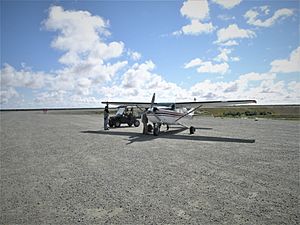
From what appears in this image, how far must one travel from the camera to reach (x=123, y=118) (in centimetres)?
2366

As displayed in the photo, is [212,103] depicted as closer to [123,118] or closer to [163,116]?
[163,116]

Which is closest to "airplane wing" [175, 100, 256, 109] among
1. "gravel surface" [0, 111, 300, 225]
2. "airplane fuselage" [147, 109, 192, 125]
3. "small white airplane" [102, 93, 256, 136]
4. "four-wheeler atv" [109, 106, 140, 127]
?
"small white airplane" [102, 93, 256, 136]

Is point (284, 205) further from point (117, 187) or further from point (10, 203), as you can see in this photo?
point (10, 203)

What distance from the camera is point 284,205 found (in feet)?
14.9

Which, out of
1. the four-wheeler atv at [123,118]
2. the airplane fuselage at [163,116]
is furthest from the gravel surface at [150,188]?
the four-wheeler atv at [123,118]

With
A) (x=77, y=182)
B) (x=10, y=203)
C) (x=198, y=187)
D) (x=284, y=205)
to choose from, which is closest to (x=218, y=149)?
(x=198, y=187)

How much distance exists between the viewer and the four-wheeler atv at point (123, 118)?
75.7ft

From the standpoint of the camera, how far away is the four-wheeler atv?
23.1 metres

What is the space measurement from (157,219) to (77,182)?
2.86m

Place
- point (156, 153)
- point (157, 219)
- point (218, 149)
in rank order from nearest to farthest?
1. point (157, 219)
2. point (156, 153)
3. point (218, 149)

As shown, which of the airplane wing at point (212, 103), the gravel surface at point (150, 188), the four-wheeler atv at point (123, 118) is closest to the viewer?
the gravel surface at point (150, 188)

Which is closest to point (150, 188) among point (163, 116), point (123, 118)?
point (163, 116)

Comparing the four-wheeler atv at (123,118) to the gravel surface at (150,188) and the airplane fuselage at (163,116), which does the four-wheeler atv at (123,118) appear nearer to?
the airplane fuselage at (163,116)

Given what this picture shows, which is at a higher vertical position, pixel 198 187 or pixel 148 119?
pixel 148 119
